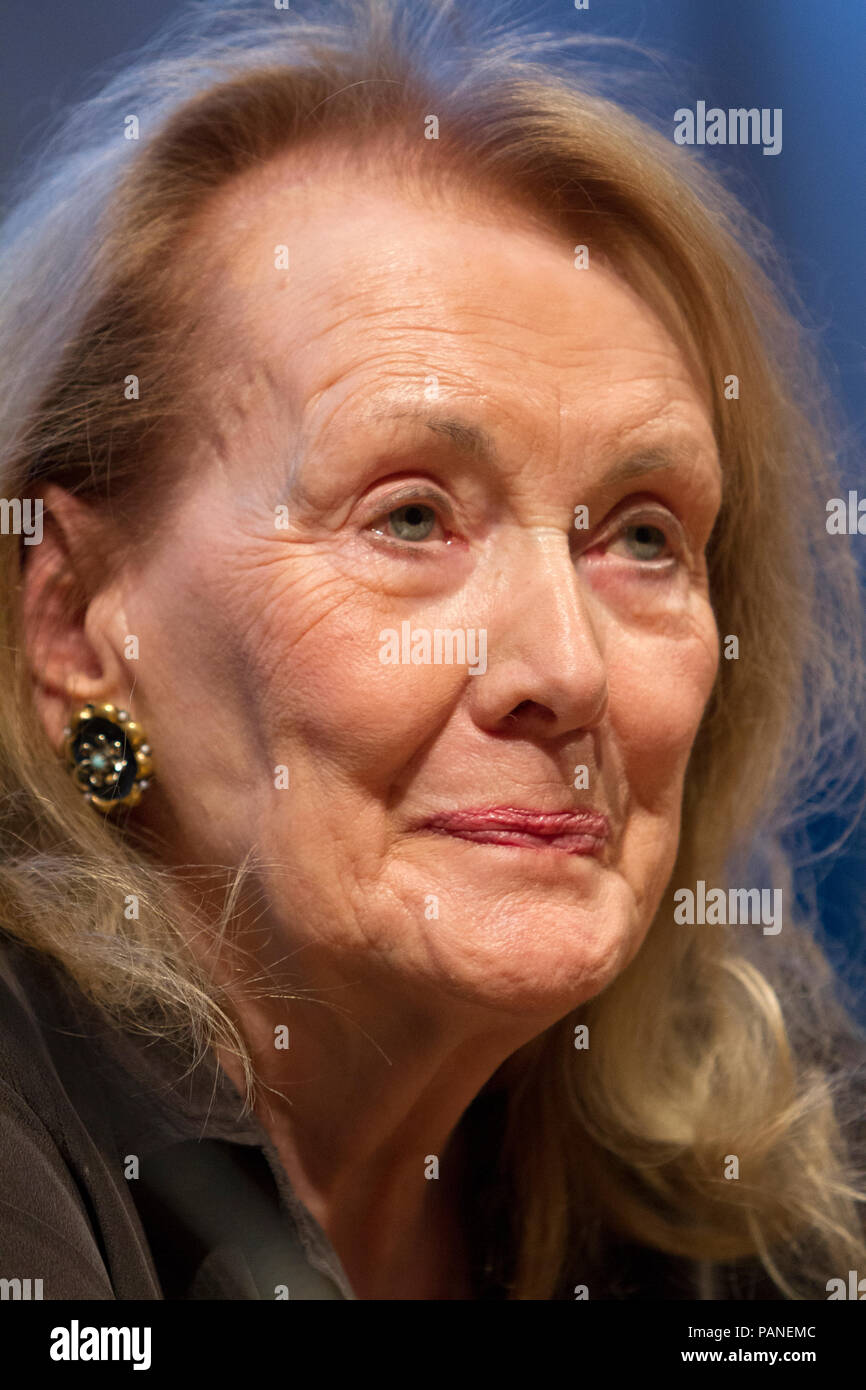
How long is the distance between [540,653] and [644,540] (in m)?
0.25

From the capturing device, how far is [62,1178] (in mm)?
1131

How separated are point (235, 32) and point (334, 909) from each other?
0.97 m

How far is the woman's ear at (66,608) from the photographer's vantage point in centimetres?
136

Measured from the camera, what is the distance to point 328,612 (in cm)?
129

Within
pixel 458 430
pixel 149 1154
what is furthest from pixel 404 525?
pixel 149 1154

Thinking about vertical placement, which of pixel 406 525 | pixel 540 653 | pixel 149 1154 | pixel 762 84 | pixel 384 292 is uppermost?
pixel 762 84

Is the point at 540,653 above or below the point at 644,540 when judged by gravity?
below

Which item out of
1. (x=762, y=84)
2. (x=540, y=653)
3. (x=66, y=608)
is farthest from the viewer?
(x=762, y=84)

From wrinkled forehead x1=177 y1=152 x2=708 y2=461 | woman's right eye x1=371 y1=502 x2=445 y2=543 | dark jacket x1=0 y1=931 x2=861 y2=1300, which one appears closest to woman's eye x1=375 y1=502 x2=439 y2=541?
woman's right eye x1=371 y1=502 x2=445 y2=543

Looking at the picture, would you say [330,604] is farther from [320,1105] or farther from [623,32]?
[623,32]

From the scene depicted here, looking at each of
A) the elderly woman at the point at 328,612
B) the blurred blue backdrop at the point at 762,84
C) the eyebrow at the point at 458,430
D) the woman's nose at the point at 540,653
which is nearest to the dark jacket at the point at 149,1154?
the elderly woman at the point at 328,612

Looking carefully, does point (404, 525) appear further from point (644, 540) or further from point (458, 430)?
point (644, 540)

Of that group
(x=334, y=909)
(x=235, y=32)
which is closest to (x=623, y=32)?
(x=235, y=32)

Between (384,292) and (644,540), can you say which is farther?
(644,540)
